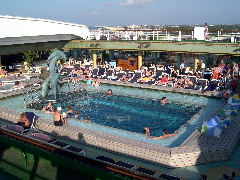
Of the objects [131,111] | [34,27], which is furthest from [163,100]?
[34,27]

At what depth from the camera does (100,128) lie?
10.5 meters

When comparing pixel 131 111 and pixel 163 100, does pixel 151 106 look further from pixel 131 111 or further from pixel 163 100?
pixel 131 111

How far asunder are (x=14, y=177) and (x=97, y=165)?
3.00 m

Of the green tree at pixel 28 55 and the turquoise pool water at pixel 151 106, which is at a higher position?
the green tree at pixel 28 55

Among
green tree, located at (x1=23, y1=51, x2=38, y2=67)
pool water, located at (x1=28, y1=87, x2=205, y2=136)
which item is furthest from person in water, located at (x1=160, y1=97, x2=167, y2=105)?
green tree, located at (x1=23, y1=51, x2=38, y2=67)

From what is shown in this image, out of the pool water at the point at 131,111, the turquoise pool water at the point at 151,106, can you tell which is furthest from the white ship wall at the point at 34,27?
the pool water at the point at 131,111

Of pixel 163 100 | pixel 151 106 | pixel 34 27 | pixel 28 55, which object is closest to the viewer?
pixel 151 106

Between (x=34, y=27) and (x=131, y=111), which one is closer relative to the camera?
(x=131, y=111)

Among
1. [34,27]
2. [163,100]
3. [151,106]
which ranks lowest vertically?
[151,106]

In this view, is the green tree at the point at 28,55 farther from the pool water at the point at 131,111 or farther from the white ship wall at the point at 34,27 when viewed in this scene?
the pool water at the point at 131,111

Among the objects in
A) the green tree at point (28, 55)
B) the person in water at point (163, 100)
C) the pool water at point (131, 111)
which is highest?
the green tree at point (28, 55)

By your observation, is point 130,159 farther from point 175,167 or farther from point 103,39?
point 103,39

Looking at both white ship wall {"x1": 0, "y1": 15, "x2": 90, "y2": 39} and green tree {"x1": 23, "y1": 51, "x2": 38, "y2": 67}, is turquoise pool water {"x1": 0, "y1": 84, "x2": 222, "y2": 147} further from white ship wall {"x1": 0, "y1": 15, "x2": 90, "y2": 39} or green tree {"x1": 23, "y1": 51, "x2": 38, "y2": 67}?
green tree {"x1": 23, "y1": 51, "x2": 38, "y2": 67}

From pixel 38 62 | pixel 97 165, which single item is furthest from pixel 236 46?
pixel 38 62
